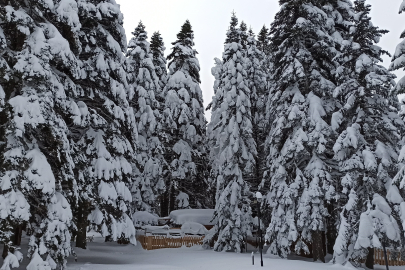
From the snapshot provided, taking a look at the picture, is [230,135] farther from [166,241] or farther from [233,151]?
[166,241]

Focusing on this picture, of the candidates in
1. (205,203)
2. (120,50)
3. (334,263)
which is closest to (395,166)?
(334,263)

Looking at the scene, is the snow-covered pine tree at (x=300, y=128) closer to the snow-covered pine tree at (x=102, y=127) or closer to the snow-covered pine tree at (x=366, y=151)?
the snow-covered pine tree at (x=366, y=151)

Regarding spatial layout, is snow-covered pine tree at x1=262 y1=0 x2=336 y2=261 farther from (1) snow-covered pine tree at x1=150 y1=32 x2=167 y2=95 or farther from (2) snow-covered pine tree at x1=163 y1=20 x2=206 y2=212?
(1) snow-covered pine tree at x1=150 y1=32 x2=167 y2=95

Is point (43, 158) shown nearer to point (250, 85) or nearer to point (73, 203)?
point (73, 203)

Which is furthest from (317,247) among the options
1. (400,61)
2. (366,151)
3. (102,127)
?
(102,127)

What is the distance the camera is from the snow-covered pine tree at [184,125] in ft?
106

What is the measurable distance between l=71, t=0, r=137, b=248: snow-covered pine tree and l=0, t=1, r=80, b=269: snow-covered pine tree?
1848mm

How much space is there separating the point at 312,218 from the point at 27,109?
12903 millimetres

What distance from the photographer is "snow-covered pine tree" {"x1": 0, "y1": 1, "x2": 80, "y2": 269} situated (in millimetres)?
10750

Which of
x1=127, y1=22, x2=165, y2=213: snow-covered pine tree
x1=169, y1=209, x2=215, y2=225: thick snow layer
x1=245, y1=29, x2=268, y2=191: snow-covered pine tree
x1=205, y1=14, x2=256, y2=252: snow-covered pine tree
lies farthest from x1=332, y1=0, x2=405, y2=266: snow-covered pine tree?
x1=127, y1=22, x2=165, y2=213: snow-covered pine tree

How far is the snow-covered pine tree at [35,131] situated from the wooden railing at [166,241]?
12.9 m

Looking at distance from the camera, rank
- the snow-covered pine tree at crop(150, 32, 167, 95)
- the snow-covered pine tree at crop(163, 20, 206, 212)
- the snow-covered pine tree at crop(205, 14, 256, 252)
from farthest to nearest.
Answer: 1. the snow-covered pine tree at crop(150, 32, 167, 95)
2. the snow-covered pine tree at crop(163, 20, 206, 212)
3. the snow-covered pine tree at crop(205, 14, 256, 252)

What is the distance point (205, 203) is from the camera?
35.8 metres

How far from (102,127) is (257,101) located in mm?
17001
